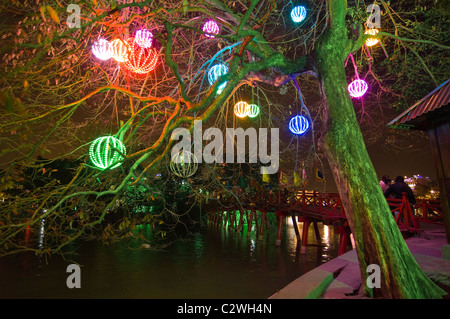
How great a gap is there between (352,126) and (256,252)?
1451 cm

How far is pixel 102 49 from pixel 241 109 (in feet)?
11.0

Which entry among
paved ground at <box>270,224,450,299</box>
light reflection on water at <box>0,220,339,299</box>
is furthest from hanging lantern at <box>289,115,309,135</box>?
light reflection on water at <box>0,220,339,299</box>

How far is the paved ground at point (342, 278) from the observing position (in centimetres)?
525

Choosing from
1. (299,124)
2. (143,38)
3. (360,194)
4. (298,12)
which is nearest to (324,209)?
(299,124)

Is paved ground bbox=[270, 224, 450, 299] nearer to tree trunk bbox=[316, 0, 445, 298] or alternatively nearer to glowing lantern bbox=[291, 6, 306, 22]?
tree trunk bbox=[316, 0, 445, 298]

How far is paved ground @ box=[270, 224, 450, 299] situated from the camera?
5246 millimetres

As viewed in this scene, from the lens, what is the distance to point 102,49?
18.4 feet

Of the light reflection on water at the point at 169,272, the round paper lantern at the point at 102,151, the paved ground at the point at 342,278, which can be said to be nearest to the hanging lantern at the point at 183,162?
the round paper lantern at the point at 102,151

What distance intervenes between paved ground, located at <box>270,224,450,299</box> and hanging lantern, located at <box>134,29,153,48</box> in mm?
4909

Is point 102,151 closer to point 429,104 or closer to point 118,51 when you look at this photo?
point 118,51
